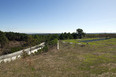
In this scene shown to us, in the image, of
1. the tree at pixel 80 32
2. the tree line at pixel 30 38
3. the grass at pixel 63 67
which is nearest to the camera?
the grass at pixel 63 67

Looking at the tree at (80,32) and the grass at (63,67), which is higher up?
the tree at (80,32)

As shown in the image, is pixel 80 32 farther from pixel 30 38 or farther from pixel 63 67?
pixel 63 67

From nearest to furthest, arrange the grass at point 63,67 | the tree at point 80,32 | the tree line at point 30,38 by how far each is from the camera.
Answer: the grass at point 63,67 → the tree line at point 30,38 → the tree at point 80,32

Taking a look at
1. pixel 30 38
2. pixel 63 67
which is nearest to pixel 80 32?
pixel 30 38

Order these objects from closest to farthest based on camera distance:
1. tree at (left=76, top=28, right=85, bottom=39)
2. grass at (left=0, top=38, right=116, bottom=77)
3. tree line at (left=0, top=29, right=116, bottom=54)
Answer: grass at (left=0, top=38, right=116, bottom=77)
tree line at (left=0, top=29, right=116, bottom=54)
tree at (left=76, top=28, right=85, bottom=39)

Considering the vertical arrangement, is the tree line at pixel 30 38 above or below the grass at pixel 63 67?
above

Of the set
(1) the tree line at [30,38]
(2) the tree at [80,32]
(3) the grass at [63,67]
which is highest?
(2) the tree at [80,32]

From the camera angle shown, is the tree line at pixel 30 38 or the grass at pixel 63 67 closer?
the grass at pixel 63 67

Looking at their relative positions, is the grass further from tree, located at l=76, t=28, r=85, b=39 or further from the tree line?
tree, located at l=76, t=28, r=85, b=39

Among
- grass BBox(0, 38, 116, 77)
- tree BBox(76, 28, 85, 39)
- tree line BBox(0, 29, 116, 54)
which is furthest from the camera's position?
tree BBox(76, 28, 85, 39)

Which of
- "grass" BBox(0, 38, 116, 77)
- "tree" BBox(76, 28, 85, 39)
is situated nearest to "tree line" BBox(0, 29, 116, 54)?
"tree" BBox(76, 28, 85, 39)

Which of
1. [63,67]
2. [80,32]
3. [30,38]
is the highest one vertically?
[80,32]

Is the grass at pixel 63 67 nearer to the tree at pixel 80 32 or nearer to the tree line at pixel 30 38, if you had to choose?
the tree line at pixel 30 38

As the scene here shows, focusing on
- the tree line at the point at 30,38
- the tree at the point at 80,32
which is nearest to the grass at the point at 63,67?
the tree line at the point at 30,38
